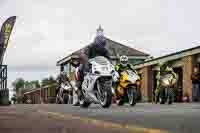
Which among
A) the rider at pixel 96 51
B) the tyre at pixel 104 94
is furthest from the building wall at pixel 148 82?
the tyre at pixel 104 94

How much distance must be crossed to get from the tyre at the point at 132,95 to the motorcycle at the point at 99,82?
A: 7.12 feet

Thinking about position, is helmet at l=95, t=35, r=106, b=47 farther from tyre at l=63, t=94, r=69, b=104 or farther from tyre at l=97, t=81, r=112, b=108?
tyre at l=63, t=94, r=69, b=104

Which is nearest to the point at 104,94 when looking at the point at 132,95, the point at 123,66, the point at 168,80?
the point at 132,95

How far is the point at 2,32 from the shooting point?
95.2 ft

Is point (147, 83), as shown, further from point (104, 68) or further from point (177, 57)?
point (104, 68)

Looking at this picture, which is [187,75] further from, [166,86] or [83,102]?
[83,102]

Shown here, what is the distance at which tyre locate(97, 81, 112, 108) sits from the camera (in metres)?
13.5

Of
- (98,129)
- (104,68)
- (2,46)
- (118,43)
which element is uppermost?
(118,43)

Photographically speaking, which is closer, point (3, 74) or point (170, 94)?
point (170, 94)

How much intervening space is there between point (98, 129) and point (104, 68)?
7.29m

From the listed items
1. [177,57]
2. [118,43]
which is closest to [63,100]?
[177,57]

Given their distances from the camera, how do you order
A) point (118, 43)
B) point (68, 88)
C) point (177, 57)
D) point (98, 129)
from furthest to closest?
point (118, 43), point (177, 57), point (68, 88), point (98, 129)

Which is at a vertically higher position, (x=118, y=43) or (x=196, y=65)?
(x=118, y=43)

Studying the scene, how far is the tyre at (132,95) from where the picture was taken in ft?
54.2
